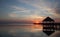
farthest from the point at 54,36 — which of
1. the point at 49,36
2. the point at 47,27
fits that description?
the point at 47,27

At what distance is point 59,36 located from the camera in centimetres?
2195

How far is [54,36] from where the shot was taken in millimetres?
21734

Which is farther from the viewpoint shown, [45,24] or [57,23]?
[57,23]

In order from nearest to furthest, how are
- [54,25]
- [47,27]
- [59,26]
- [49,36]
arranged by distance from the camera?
[49,36], [47,27], [54,25], [59,26]

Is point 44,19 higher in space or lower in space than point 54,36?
higher

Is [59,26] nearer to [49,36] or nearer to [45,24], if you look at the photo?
[45,24]

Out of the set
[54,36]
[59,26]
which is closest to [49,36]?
[54,36]

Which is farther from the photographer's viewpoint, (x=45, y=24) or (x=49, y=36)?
(x=45, y=24)

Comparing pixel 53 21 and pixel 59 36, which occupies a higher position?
pixel 53 21

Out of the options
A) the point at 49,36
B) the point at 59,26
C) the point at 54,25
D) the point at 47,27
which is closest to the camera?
the point at 49,36

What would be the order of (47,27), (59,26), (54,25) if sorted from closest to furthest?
(47,27), (54,25), (59,26)

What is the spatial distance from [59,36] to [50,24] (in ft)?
15.0

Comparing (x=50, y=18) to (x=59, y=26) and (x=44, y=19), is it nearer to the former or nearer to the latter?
(x=44, y=19)

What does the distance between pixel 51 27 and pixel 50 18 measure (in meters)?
1.51
